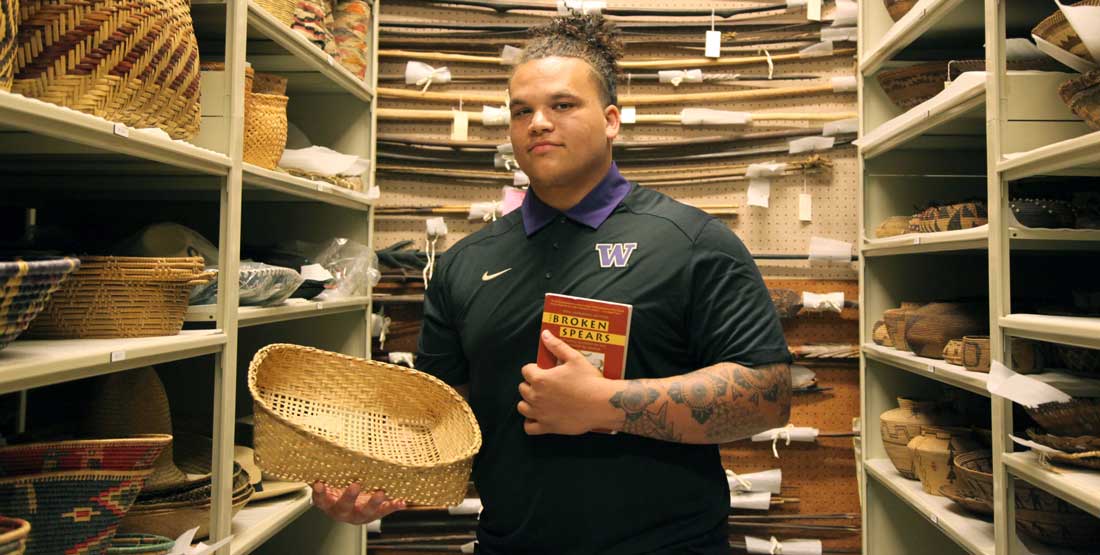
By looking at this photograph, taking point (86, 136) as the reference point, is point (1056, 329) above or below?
below

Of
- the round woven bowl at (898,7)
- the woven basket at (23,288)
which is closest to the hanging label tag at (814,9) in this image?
the round woven bowl at (898,7)

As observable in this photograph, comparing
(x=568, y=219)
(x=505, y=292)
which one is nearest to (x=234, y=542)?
(x=505, y=292)

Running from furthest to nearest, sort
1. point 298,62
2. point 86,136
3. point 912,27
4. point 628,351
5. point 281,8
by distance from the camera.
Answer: point 298,62 → point 912,27 → point 281,8 → point 628,351 → point 86,136

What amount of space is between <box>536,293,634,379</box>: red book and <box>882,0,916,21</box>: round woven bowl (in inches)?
71.7

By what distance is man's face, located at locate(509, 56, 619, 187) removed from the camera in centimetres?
175

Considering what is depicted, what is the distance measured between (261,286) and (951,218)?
201cm

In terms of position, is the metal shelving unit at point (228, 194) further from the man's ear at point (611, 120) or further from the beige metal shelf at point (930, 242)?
the beige metal shelf at point (930, 242)

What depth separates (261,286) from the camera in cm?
224

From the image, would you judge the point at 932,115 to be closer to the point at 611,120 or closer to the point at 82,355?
the point at 611,120

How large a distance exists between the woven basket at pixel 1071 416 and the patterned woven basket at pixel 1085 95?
23.8 inches

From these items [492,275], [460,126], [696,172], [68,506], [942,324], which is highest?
[460,126]

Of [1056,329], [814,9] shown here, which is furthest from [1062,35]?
[814,9]

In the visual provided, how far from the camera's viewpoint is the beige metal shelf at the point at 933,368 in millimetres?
2141

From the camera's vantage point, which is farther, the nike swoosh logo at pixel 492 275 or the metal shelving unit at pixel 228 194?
the nike swoosh logo at pixel 492 275
